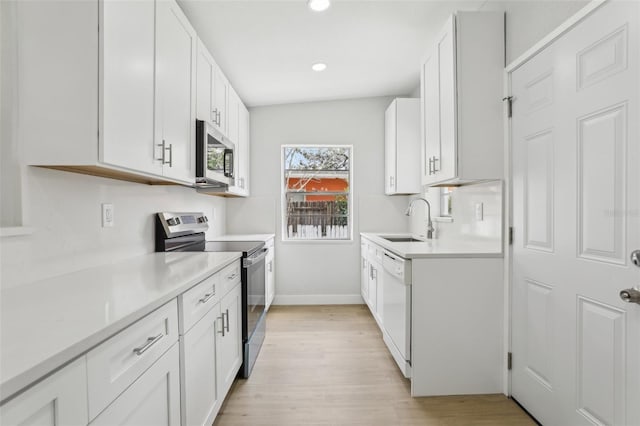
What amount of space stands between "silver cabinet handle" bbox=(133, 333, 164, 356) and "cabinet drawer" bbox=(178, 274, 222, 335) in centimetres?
18

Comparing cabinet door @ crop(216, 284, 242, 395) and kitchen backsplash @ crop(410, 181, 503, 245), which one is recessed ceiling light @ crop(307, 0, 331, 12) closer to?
kitchen backsplash @ crop(410, 181, 503, 245)

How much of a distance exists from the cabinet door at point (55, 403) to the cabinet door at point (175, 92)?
1.24 meters

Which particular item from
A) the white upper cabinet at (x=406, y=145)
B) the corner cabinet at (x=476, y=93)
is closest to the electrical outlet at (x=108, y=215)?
the corner cabinet at (x=476, y=93)

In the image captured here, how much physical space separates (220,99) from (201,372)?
219 cm

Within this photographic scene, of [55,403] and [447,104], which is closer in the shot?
[55,403]

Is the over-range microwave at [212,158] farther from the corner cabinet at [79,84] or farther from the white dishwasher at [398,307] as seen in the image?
the white dishwasher at [398,307]

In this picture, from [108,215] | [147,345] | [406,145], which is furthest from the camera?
[406,145]

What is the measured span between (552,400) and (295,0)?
284 centimetres

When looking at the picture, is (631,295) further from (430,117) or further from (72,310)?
(72,310)

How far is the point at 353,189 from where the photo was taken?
426cm

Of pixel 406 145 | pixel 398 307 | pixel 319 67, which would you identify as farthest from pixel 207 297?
pixel 406 145

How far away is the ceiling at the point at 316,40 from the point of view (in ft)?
7.45

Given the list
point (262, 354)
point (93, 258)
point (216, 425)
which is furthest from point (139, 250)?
point (262, 354)

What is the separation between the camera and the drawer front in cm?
183
